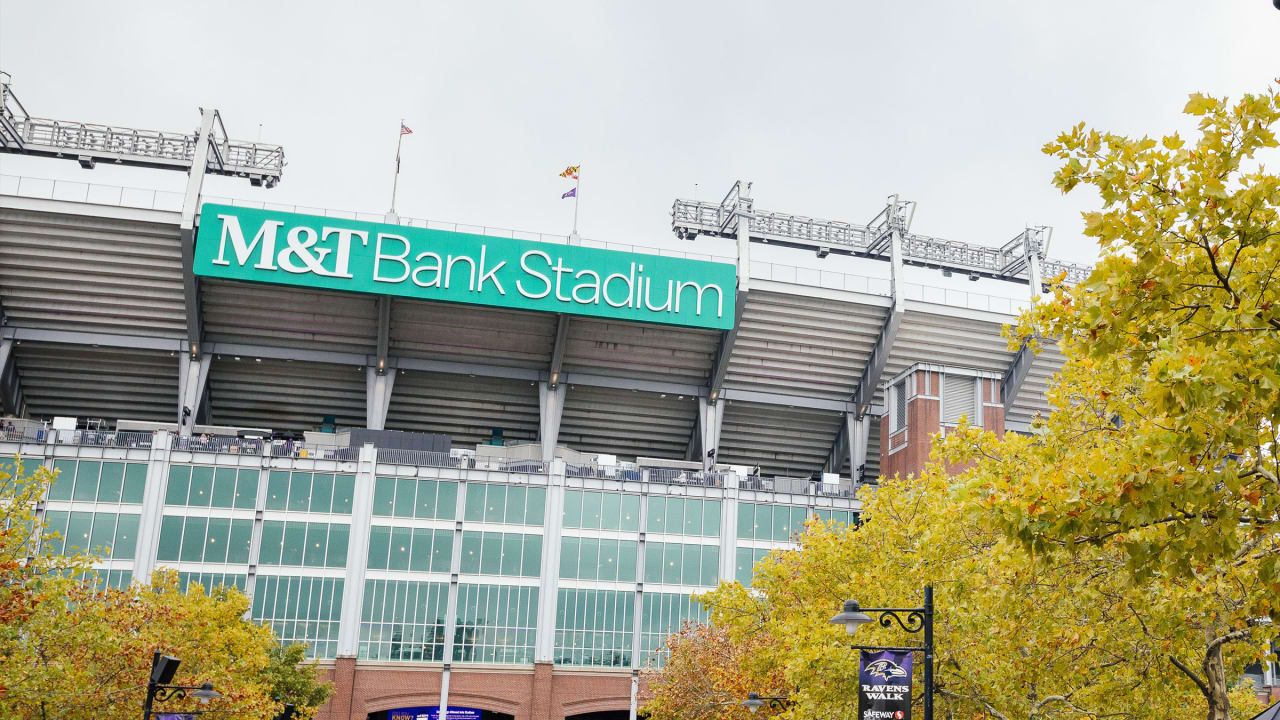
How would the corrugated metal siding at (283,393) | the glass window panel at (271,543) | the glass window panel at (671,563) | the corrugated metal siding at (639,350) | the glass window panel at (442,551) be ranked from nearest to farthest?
the glass window panel at (271,543) < the glass window panel at (442,551) < the glass window panel at (671,563) < the corrugated metal siding at (639,350) < the corrugated metal siding at (283,393)

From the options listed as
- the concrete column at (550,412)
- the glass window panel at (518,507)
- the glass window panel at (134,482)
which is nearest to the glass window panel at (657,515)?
the glass window panel at (518,507)

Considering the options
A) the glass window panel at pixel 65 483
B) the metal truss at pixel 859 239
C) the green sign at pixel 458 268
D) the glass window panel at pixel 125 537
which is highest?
the metal truss at pixel 859 239

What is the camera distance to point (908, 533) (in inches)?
1046

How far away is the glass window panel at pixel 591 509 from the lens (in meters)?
60.8

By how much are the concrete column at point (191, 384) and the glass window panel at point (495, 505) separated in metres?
16.2

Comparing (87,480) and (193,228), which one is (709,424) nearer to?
(193,228)

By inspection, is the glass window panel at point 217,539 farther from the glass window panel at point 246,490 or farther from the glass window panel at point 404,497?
the glass window panel at point 404,497

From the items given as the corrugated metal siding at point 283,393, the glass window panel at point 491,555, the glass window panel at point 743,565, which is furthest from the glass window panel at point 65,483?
the glass window panel at point 743,565

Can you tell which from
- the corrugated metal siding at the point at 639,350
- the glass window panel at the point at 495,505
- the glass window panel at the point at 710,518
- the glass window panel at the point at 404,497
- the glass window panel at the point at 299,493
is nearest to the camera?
the glass window panel at the point at 299,493

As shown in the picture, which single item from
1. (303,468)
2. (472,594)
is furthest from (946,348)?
(303,468)

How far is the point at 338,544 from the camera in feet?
188

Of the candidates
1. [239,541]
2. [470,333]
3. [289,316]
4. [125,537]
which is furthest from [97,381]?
[470,333]

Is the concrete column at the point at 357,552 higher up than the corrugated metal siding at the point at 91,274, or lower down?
lower down

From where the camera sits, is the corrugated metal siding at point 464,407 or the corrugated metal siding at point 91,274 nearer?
the corrugated metal siding at point 91,274
